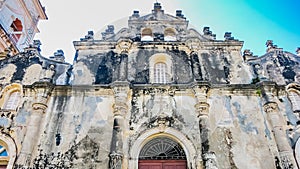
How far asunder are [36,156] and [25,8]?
14.9m

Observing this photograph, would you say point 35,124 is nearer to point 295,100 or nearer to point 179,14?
point 179,14

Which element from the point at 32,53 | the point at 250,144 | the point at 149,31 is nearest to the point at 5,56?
the point at 32,53

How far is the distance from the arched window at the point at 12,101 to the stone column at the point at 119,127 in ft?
14.9

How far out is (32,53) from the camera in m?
13.6

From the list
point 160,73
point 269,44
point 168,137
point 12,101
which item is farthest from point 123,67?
point 269,44

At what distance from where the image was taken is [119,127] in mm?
10570

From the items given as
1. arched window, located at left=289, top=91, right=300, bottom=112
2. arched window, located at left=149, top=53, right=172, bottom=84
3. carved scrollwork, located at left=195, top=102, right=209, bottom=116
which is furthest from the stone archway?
arched window, located at left=289, top=91, right=300, bottom=112

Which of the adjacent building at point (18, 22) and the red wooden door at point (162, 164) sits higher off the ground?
the adjacent building at point (18, 22)

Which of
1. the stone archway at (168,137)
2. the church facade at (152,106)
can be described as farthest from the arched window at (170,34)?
the stone archway at (168,137)

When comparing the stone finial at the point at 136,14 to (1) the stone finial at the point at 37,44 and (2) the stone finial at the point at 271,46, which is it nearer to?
(1) the stone finial at the point at 37,44

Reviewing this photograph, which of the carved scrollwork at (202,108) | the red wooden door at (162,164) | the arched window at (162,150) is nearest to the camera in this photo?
the red wooden door at (162,164)

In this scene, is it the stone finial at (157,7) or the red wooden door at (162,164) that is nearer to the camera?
the red wooden door at (162,164)

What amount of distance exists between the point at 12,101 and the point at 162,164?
7362 millimetres

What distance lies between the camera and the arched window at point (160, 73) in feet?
41.3
